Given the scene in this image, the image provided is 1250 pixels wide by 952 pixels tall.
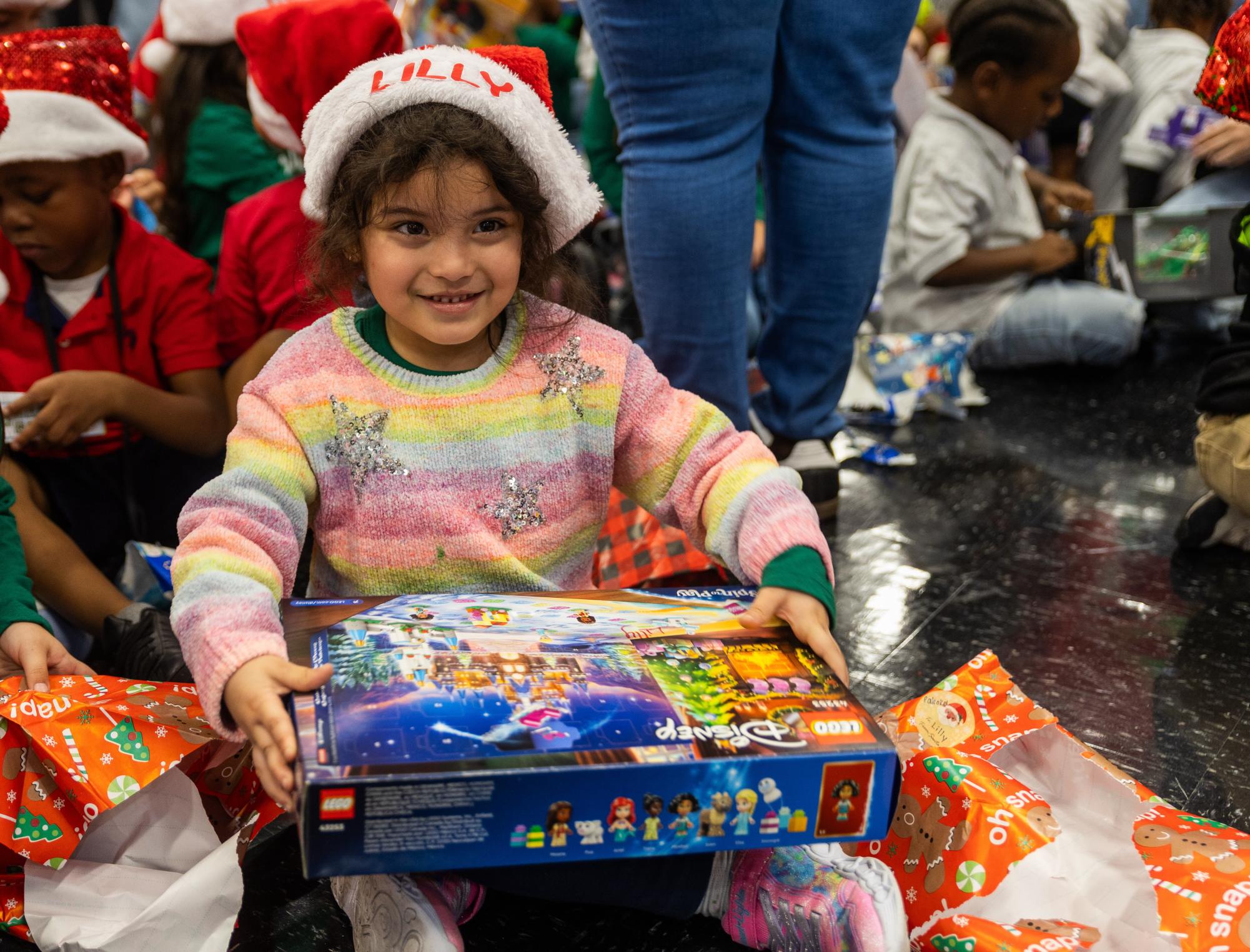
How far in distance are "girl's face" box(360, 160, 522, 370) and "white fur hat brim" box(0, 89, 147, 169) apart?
53cm

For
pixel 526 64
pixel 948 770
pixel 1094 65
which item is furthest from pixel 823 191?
pixel 1094 65

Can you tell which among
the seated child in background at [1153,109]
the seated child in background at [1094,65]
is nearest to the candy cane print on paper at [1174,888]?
the seated child in background at [1153,109]

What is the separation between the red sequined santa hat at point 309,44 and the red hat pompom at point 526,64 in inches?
13.2

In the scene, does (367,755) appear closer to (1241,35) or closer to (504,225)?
(504,225)

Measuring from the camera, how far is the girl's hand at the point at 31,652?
89cm

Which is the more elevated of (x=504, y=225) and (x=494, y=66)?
(x=494, y=66)

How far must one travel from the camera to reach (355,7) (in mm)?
1265

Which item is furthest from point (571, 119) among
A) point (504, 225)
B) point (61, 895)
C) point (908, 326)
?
point (61, 895)

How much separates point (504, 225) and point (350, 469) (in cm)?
22

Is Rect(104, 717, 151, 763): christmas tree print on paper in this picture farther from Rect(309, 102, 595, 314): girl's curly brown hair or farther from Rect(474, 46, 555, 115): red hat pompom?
Rect(474, 46, 555, 115): red hat pompom

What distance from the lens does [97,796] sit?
0.78 m

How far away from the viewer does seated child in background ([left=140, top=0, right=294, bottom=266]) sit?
5.67 ft

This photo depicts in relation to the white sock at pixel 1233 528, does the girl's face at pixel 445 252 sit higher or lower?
higher

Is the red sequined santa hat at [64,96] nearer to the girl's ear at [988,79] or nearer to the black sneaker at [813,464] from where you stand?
the black sneaker at [813,464]
